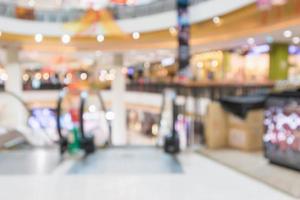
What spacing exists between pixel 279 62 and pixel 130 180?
1254cm

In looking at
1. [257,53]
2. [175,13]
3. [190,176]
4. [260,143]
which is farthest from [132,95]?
[190,176]

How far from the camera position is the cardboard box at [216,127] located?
21.7 ft

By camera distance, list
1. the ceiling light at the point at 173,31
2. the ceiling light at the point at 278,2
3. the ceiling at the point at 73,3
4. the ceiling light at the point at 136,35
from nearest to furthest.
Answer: the ceiling light at the point at 278,2 < the ceiling light at the point at 173,31 < the ceiling at the point at 73,3 < the ceiling light at the point at 136,35

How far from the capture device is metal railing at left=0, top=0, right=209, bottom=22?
12906mm

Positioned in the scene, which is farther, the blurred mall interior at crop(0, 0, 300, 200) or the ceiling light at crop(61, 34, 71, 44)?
the ceiling light at crop(61, 34, 71, 44)

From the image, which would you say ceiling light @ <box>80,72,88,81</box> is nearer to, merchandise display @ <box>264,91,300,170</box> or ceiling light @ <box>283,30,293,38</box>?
ceiling light @ <box>283,30,293,38</box>

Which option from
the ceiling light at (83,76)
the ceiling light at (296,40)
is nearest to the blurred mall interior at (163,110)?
the ceiling light at (296,40)

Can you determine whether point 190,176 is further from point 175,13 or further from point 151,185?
point 175,13

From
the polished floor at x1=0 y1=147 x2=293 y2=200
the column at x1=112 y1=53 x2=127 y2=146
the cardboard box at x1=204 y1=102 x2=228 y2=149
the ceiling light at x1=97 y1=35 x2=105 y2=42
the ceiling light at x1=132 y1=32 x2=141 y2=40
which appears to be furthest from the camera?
the column at x1=112 y1=53 x2=127 y2=146

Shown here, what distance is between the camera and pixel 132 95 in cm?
2134

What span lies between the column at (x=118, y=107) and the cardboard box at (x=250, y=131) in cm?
1165

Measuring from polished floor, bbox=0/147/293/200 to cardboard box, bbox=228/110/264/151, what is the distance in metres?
→ 0.83

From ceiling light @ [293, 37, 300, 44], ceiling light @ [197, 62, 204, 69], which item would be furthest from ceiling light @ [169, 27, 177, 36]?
ceiling light @ [197, 62, 204, 69]

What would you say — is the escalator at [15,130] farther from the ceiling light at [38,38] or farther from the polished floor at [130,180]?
the ceiling light at [38,38]
